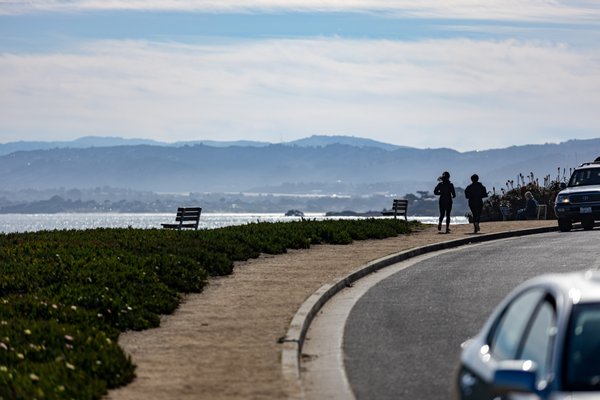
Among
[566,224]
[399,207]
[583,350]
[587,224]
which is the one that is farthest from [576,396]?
[399,207]

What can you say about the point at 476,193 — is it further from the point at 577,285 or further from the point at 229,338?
the point at 577,285

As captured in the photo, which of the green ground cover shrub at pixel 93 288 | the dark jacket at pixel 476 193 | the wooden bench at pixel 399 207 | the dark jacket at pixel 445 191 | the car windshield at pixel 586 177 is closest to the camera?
the green ground cover shrub at pixel 93 288

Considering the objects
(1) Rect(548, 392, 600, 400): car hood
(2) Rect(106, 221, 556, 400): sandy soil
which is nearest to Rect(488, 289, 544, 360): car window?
(1) Rect(548, 392, 600, 400): car hood

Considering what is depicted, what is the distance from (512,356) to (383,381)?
4745mm

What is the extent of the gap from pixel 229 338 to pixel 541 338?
748cm

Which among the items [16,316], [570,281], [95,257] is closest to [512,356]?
[570,281]

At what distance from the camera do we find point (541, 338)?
6.27m

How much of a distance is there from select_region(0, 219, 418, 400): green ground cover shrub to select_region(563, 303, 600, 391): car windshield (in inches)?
182

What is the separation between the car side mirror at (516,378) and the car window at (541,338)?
0.30 ft

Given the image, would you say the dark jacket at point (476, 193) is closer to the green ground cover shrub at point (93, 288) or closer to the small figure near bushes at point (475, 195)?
the small figure near bushes at point (475, 195)

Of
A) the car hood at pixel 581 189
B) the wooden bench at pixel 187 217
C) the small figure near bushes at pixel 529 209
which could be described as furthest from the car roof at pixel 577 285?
the small figure near bushes at pixel 529 209

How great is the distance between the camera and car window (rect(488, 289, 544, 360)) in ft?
21.7

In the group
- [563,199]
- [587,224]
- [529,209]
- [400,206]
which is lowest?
[587,224]

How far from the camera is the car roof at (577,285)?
6055mm
